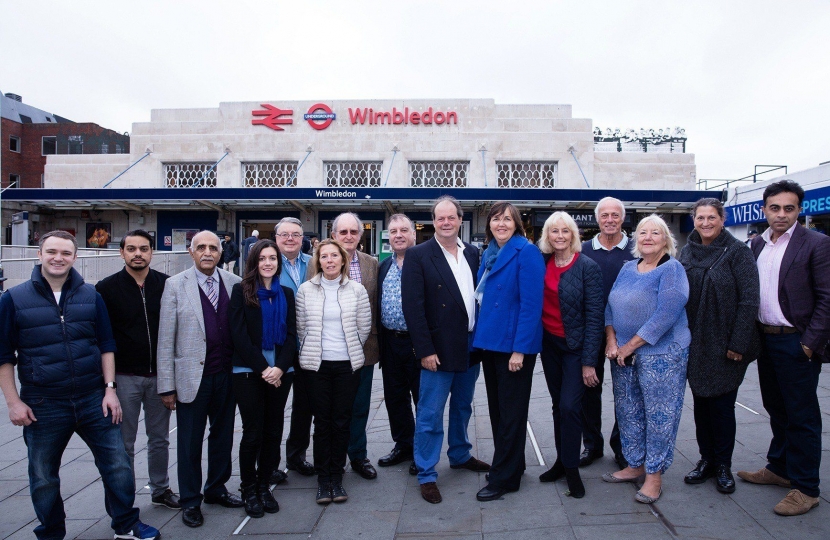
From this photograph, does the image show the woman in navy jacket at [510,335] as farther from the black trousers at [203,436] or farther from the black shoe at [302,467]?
the black trousers at [203,436]

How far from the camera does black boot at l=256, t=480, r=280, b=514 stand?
11.3 feet

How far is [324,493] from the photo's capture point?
140 inches

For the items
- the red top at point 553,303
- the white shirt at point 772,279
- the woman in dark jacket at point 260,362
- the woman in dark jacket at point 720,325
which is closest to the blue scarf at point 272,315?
the woman in dark jacket at point 260,362

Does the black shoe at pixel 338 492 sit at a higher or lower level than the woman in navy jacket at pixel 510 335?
lower

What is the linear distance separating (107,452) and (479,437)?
2.88m

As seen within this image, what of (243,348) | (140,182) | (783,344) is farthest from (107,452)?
(140,182)

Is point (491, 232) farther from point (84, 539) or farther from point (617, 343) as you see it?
point (84, 539)

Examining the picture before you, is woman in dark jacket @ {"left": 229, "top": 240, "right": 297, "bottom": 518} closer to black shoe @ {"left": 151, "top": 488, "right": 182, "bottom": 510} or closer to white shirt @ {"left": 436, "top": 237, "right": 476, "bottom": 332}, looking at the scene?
black shoe @ {"left": 151, "top": 488, "right": 182, "bottom": 510}

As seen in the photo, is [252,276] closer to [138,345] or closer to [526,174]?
[138,345]

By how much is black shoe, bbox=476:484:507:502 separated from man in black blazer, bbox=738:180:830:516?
5.29 feet

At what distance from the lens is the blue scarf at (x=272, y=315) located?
353cm

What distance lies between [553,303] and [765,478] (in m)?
1.80

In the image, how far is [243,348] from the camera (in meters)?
3.41

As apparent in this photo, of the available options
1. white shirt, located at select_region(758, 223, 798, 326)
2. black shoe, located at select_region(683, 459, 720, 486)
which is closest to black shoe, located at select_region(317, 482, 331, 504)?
black shoe, located at select_region(683, 459, 720, 486)
